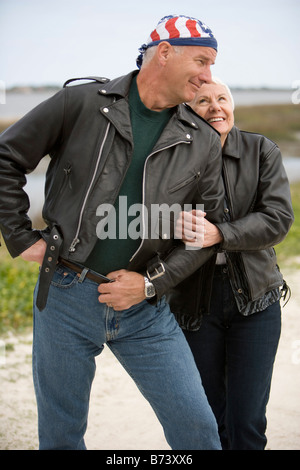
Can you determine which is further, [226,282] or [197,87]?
[226,282]

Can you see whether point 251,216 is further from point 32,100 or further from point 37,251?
point 32,100

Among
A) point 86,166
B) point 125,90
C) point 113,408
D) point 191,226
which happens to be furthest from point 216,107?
point 113,408

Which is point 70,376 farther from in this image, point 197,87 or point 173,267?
point 197,87

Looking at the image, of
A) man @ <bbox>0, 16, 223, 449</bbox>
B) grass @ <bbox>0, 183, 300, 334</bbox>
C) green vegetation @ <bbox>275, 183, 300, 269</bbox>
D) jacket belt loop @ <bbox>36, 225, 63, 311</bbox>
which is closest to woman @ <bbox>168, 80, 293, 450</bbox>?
man @ <bbox>0, 16, 223, 449</bbox>

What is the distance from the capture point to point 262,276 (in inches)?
103

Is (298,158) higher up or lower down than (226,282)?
lower down

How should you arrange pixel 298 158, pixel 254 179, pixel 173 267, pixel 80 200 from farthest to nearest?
pixel 298 158
pixel 254 179
pixel 173 267
pixel 80 200

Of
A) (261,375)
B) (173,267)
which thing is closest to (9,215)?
(173,267)

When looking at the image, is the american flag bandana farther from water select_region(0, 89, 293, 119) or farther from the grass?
water select_region(0, 89, 293, 119)

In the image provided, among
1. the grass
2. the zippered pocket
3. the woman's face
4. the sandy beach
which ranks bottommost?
Result: the grass

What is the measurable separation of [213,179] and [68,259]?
705 millimetres

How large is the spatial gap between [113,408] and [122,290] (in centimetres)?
245

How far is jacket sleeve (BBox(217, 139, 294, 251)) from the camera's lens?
7.94 feet

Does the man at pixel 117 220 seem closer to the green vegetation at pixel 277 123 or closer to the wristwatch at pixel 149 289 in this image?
the wristwatch at pixel 149 289
